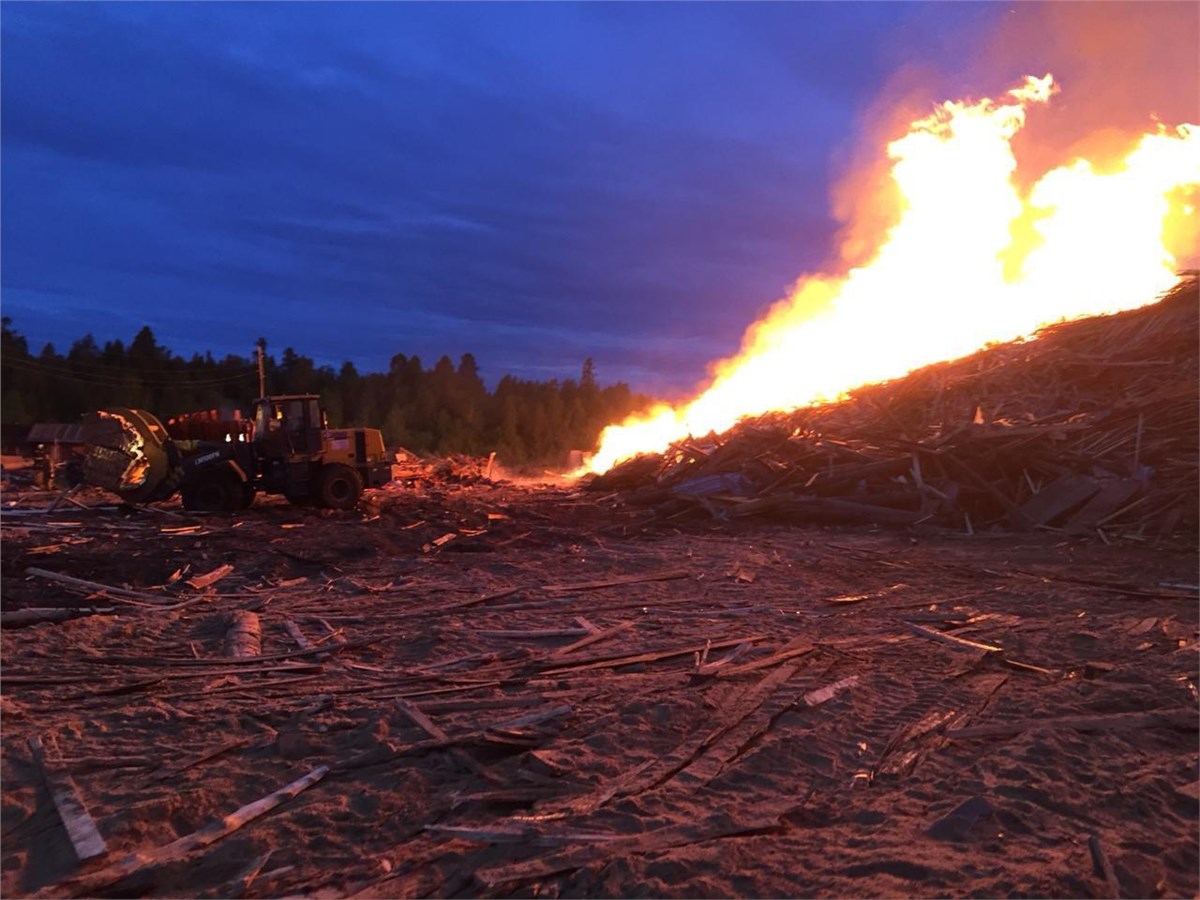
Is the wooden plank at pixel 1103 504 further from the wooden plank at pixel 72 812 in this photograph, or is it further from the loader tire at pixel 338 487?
the loader tire at pixel 338 487

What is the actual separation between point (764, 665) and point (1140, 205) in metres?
22.2

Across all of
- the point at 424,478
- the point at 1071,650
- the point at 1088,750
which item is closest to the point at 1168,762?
the point at 1088,750

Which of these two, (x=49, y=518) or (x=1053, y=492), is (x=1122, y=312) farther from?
(x=49, y=518)

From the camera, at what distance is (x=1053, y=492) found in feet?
49.4

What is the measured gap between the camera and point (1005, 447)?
53.9ft

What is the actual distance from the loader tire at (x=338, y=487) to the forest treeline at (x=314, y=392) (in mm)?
27103

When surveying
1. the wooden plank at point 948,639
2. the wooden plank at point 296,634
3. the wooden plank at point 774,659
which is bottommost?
the wooden plank at point 948,639

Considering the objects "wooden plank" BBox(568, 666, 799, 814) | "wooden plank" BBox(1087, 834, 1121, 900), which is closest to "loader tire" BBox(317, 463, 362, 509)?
"wooden plank" BBox(568, 666, 799, 814)

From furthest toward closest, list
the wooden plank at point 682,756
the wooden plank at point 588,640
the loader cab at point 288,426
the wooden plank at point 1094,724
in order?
the loader cab at point 288,426 → the wooden plank at point 588,640 → the wooden plank at point 1094,724 → the wooden plank at point 682,756

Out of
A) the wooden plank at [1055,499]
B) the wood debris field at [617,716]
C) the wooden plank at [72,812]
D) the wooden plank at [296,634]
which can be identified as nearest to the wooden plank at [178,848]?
the wood debris field at [617,716]

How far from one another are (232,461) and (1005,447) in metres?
16.5

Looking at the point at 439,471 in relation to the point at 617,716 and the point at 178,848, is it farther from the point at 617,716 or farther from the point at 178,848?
the point at 178,848

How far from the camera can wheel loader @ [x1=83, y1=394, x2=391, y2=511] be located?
20.6m

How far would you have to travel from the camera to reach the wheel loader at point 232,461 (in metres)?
20.6
